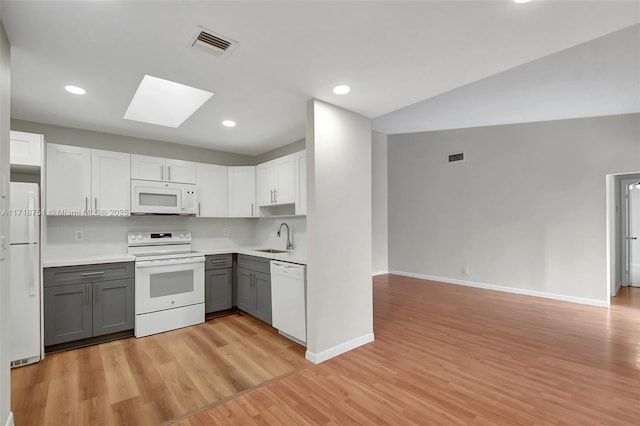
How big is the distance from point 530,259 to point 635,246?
416cm

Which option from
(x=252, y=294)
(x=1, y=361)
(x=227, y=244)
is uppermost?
(x=227, y=244)

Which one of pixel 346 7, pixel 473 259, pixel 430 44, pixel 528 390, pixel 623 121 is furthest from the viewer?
pixel 473 259

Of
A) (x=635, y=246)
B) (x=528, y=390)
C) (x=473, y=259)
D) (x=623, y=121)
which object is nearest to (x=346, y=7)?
(x=528, y=390)

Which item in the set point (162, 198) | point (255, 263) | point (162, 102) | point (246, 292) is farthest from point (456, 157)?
point (162, 198)

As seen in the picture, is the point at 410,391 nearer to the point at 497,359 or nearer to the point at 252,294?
the point at 497,359

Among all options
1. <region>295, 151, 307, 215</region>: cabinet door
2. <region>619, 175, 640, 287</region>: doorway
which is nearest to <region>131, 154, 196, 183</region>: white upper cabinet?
<region>295, 151, 307, 215</region>: cabinet door

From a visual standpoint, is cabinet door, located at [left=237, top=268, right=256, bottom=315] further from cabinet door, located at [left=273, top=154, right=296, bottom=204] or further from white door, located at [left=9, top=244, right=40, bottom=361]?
white door, located at [left=9, top=244, right=40, bottom=361]

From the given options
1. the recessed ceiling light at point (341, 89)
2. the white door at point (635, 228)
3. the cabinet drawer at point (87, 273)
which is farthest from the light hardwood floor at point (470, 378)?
the white door at point (635, 228)

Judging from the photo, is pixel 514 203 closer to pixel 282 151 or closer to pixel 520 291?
pixel 520 291

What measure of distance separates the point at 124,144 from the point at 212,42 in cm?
289

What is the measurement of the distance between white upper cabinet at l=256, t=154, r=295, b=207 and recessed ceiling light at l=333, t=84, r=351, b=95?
1.36 meters

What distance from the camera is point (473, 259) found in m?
5.86

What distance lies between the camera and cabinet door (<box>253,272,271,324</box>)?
3729mm

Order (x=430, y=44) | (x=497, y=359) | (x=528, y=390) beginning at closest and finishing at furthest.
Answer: (x=430, y=44) → (x=528, y=390) → (x=497, y=359)
